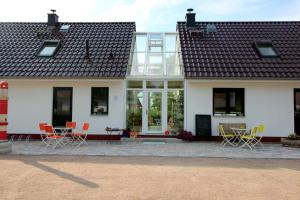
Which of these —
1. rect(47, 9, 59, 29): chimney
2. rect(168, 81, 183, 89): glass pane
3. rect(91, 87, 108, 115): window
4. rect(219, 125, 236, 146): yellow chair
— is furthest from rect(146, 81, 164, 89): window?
rect(47, 9, 59, 29): chimney

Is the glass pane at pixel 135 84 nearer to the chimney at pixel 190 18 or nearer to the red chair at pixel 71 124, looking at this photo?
the red chair at pixel 71 124

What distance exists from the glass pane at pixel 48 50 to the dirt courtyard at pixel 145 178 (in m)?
7.33

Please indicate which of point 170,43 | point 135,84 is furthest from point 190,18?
point 135,84

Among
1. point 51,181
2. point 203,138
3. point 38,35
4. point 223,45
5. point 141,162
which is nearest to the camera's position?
point 51,181

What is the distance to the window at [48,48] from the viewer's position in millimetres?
15085

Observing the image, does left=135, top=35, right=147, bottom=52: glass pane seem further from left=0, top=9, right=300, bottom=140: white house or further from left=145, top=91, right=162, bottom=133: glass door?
left=145, top=91, right=162, bottom=133: glass door

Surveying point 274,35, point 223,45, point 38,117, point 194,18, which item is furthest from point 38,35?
point 274,35

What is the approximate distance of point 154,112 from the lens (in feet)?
47.4

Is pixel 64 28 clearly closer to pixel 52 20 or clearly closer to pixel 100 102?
pixel 52 20

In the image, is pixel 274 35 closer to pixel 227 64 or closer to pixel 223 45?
pixel 223 45

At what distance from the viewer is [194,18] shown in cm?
1712

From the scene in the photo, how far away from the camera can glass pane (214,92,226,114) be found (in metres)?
13.8

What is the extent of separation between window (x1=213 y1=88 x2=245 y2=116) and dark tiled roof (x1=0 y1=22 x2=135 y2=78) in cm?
459

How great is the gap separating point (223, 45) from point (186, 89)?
354cm
